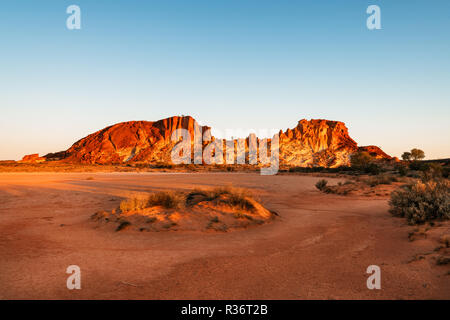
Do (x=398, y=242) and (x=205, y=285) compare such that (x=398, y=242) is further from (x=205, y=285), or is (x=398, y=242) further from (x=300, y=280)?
(x=205, y=285)

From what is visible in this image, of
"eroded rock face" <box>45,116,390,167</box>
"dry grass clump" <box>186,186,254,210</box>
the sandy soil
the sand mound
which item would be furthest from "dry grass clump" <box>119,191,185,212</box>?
"eroded rock face" <box>45,116,390,167</box>

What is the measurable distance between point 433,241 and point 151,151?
→ 135 meters

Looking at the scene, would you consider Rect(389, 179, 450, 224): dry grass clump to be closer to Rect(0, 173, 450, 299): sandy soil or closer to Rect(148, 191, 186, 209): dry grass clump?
Rect(0, 173, 450, 299): sandy soil

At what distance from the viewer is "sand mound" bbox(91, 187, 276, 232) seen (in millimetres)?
8086

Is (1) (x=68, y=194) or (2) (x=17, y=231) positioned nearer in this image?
(2) (x=17, y=231)

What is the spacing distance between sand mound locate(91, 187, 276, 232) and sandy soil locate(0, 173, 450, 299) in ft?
1.48

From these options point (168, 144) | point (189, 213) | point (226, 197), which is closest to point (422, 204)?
point (226, 197)

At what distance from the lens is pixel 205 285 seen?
4.09m

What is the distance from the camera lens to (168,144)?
5487 inches

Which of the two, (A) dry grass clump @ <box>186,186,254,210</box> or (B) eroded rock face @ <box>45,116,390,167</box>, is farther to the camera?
(B) eroded rock face @ <box>45,116,390,167</box>

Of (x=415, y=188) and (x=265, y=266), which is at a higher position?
(x=415, y=188)
